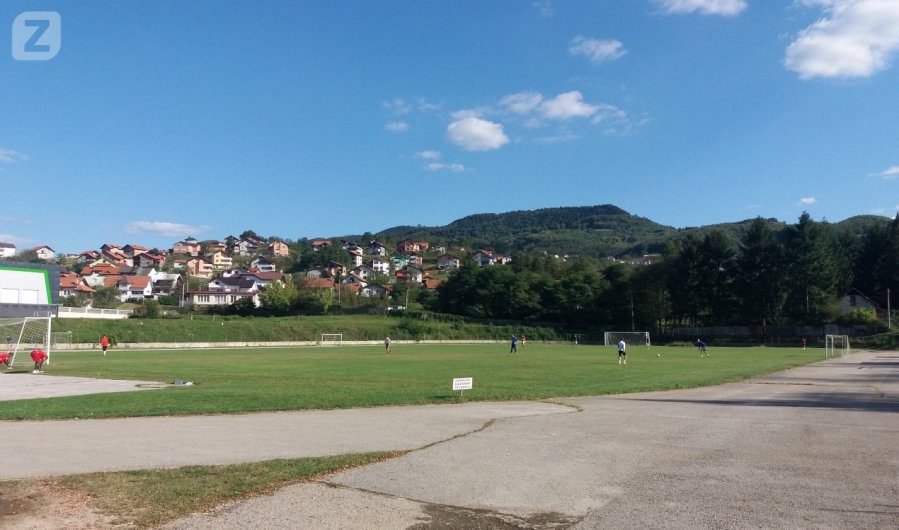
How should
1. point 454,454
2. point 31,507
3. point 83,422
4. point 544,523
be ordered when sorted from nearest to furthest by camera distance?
point 544,523 < point 31,507 < point 454,454 < point 83,422

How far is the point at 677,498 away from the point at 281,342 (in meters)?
80.3

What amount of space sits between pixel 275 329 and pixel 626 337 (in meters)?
54.5

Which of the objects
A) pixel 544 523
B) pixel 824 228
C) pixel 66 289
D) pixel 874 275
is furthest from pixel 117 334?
pixel 874 275

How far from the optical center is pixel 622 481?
9.20m

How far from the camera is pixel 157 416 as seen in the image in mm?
16141

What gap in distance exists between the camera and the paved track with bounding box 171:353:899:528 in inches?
290

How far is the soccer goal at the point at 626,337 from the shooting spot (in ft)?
300

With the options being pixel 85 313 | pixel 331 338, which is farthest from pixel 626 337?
pixel 85 313

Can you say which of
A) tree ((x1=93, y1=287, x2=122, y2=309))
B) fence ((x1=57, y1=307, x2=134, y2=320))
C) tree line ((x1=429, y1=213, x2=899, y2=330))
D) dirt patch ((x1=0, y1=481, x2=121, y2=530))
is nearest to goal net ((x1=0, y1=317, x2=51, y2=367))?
fence ((x1=57, y1=307, x2=134, y2=320))

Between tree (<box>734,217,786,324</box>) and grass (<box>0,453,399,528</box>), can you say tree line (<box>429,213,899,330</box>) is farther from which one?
grass (<box>0,453,399,528</box>)

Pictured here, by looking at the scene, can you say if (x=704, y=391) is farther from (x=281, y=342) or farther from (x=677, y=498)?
(x=281, y=342)

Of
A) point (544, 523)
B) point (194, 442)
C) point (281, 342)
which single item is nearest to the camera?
point (544, 523)

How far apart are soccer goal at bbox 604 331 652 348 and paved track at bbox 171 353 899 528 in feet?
253

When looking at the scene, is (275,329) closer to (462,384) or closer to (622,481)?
(462,384)
